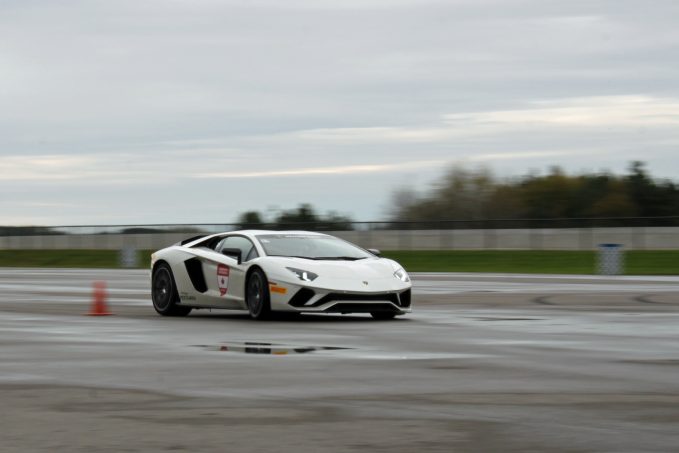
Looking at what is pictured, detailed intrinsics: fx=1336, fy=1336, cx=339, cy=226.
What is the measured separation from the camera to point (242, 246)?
1820cm

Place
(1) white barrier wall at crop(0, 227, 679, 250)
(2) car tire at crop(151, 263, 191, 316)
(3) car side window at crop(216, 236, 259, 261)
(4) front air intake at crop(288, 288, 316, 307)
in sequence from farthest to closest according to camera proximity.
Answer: (1) white barrier wall at crop(0, 227, 679, 250) < (2) car tire at crop(151, 263, 191, 316) < (3) car side window at crop(216, 236, 259, 261) < (4) front air intake at crop(288, 288, 316, 307)

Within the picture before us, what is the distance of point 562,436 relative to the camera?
693cm

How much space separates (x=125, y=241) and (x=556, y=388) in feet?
232

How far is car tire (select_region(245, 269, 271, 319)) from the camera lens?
1708cm

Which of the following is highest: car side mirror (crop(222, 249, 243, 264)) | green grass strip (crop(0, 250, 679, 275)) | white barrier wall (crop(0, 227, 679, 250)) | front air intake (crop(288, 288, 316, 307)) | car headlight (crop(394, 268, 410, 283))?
car side mirror (crop(222, 249, 243, 264))

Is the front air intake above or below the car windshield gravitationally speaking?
below

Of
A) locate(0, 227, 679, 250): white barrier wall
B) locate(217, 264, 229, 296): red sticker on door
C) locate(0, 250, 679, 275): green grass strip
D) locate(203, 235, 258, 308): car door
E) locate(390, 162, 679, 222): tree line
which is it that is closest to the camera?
locate(203, 235, 258, 308): car door

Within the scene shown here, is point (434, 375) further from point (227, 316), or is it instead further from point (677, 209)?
point (677, 209)

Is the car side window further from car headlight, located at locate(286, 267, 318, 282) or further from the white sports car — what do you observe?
car headlight, located at locate(286, 267, 318, 282)

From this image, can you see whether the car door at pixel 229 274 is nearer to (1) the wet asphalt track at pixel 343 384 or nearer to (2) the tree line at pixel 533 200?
(1) the wet asphalt track at pixel 343 384

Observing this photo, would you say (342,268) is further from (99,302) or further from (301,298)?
(99,302)

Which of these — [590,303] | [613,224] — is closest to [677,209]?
[613,224]

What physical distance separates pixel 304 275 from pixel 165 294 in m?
2.82

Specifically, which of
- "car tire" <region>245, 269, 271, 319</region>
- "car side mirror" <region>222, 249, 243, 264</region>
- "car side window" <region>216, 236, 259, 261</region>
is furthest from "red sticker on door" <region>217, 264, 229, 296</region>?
"car tire" <region>245, 269, 271, 319</region>
